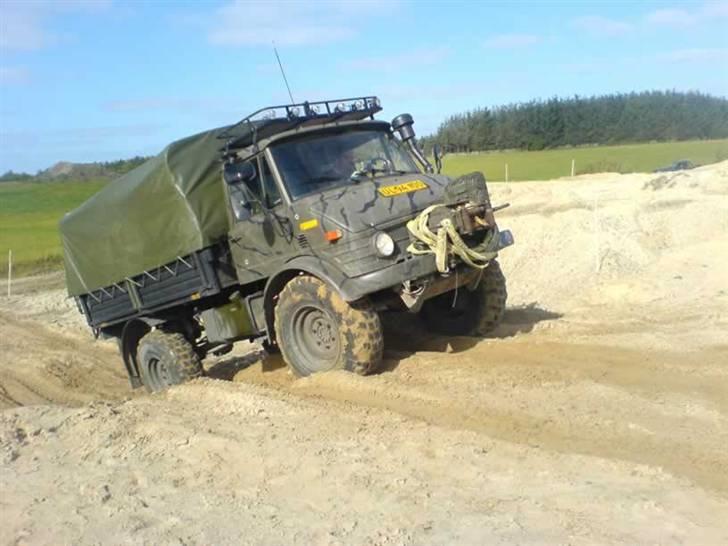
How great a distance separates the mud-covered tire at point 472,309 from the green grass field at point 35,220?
1304 centimetres

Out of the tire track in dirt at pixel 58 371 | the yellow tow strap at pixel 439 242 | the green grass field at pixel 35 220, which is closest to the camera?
the yellow tow strap at pixel 439 242

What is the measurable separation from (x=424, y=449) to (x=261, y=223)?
143 inches

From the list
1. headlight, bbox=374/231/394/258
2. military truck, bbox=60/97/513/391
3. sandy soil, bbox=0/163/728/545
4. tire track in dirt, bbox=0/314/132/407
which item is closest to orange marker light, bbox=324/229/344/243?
military truck, bbox=60/97/513/391

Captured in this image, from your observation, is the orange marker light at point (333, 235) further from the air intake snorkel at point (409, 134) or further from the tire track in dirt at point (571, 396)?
the air intake snorkel at point (409, 134)

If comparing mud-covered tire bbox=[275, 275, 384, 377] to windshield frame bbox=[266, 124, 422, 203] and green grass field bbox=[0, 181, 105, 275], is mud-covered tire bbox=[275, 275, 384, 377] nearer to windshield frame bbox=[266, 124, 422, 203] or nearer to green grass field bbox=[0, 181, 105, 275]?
windshield frame bbox=[266, 124, 422, 203]

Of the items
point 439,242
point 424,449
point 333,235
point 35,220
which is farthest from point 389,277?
point 35,220

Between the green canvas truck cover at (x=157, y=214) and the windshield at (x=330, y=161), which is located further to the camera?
the green canvas truck cover at (x=157, y=214)

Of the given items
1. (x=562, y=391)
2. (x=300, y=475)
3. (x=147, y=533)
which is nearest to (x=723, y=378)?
(x=562, y=391)

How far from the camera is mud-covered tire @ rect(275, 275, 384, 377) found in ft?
25.9

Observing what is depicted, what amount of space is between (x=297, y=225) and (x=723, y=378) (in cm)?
413

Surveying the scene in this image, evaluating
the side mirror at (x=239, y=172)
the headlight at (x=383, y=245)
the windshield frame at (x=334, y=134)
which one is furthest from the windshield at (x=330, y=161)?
the headlight at (x=383, y=245)

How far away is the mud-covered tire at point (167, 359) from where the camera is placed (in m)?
10.2

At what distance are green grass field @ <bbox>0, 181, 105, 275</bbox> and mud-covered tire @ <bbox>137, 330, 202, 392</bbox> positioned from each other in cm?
1039

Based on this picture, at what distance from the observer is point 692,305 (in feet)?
36.2
